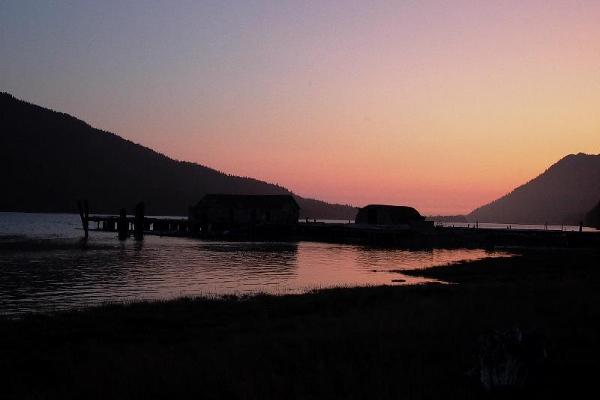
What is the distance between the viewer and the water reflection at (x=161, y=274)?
2722 cm

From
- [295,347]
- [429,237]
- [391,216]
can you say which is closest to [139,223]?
[391,216]

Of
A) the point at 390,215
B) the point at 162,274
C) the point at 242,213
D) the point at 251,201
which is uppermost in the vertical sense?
the point at 251,201

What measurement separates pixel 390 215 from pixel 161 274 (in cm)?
5931

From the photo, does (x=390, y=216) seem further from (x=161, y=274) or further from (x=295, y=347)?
(x=295, y=347)

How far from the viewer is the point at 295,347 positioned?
12.8 m

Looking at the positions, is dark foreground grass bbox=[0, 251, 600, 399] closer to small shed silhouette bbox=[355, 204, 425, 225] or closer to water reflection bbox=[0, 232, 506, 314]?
water reflection bbox=[0, 232, 506, 314]

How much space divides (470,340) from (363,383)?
444cm

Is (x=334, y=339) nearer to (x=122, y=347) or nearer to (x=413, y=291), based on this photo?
(x=122, y=347)

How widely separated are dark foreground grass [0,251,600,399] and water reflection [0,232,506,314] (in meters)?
6.21

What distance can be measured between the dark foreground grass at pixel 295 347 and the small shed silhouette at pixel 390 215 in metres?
66.5

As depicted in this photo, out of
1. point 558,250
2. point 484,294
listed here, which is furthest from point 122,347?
point 558,250

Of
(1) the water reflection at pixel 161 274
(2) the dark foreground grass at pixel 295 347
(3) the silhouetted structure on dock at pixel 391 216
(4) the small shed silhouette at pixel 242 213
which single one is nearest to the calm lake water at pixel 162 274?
(1) the water reflection at pixel 161 274

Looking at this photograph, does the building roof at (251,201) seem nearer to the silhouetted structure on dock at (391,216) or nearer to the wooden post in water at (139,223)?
the silhouetted structure on dock at (391,216)

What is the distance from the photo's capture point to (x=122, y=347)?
14391 mm
